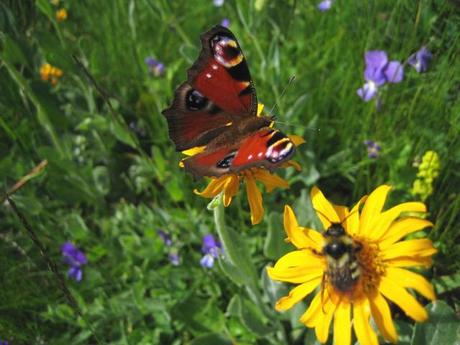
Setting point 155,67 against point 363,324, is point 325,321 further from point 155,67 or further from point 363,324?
point 155,67

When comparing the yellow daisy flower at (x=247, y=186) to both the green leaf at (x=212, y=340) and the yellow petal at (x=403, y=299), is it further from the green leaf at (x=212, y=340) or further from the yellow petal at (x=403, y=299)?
the green leaf at (x=212, y=340)

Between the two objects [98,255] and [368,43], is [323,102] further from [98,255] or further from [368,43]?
[98,255]

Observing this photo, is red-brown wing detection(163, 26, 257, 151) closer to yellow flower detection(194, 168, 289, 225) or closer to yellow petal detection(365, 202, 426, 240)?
yellow flower detection(194, 168, 289, 225)

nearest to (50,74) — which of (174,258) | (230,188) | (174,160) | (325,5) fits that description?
(174,160)

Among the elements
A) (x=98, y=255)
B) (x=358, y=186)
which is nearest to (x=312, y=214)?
(x=358, y=186)

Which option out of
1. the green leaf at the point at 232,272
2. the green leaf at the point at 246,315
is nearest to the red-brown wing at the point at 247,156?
the green leaf at the point at 232,272

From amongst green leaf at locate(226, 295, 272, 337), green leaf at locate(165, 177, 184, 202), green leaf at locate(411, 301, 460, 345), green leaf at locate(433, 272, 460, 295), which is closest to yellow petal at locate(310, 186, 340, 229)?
green leaf at locate(411, 301, 460, 345)
